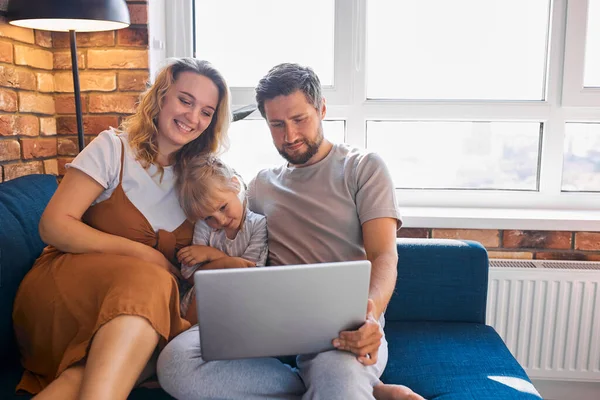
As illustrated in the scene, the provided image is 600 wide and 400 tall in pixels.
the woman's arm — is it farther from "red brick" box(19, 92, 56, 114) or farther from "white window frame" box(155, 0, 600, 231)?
"white window frame" box(155, 0, 600, 231)

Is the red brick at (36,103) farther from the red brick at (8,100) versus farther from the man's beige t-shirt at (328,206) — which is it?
the man's beige t-shirt at (328,206)

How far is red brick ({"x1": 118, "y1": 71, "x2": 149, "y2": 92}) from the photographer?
208cm

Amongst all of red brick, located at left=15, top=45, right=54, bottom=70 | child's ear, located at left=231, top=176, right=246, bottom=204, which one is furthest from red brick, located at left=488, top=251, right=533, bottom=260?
red brick, located at left=15, top=45, right=54, bottom=70

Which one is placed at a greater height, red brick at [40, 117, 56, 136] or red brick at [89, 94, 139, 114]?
red brick at [89, 94, 139, 114]

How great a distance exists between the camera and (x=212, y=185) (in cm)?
156

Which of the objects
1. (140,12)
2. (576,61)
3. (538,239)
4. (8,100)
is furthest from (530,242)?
(8,100)

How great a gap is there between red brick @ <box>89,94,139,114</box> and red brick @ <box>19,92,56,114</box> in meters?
0.15

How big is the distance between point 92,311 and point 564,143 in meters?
1.93

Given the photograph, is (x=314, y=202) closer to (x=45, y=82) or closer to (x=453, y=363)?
(x=453, y=363)

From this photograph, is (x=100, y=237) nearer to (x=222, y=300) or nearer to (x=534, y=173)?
(x=222, y=300)

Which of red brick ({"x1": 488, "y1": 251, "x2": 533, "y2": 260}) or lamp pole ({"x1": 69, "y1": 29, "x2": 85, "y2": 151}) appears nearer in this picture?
lamp pole ({"x1": 69, "y1": 29, "x2": 85, "y2": 151})

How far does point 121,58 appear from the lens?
207cm

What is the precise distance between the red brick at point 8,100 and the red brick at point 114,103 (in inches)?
11.7

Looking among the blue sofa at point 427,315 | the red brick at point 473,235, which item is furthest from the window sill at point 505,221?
the blue sofa at point 427,315
